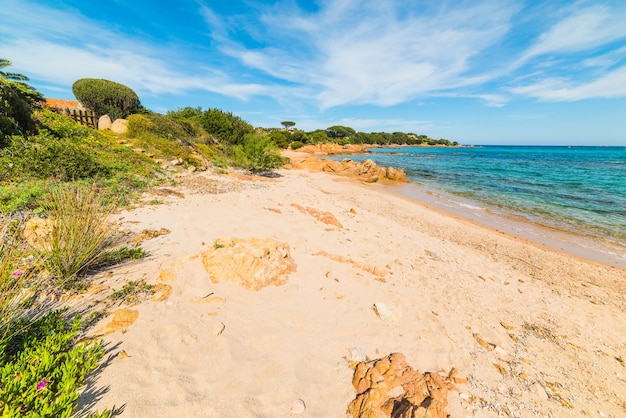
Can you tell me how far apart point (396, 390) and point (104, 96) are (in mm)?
31813

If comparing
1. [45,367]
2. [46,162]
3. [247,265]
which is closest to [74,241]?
[45,367]

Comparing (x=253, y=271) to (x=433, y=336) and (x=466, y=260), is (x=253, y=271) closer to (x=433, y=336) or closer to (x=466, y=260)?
(x=433, y=336)

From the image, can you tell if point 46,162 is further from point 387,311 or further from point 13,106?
point 387,311

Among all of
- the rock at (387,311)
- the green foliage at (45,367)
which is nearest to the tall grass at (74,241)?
the green foliage at (45,367)

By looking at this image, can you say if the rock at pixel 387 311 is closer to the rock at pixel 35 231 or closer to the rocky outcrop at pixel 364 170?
the rock at pixel 35 231

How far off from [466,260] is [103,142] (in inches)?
667

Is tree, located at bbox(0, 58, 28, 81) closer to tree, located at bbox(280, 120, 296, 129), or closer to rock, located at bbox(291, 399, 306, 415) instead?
rock, located at bbox(291, 399, 306, 415)

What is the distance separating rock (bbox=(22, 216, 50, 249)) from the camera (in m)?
4.33

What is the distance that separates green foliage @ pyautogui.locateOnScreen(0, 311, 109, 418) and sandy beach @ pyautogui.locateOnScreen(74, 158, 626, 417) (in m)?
0.19

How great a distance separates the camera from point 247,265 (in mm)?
4473

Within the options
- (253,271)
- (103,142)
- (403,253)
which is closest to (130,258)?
(253,271)

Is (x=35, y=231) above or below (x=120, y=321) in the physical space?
above

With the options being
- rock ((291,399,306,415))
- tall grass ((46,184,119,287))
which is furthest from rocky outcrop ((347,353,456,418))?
tall grass ((46,184,119,287))

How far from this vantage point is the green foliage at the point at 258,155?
18.5m
